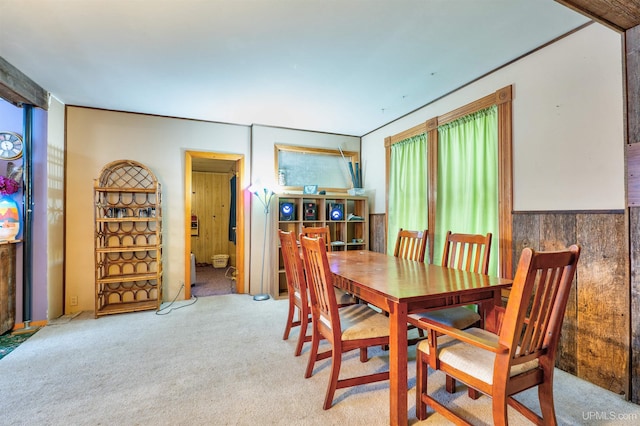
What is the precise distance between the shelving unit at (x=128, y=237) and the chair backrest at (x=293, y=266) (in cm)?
188

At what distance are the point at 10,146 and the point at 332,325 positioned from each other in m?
3.57

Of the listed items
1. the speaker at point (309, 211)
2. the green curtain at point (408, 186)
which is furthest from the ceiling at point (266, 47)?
the speaker at point (309, 211)

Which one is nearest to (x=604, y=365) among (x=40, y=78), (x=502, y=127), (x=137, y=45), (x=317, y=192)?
(x=502, y=127)

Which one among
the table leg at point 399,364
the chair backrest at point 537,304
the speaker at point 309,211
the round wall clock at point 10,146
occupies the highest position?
the round wall clock at point 10,146

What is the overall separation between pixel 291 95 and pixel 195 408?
288 centimetres

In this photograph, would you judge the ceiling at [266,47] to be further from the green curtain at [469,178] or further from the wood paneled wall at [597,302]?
the wood paneled wall at [597,302]

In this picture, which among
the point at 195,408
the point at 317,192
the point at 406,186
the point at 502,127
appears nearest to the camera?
the point at 195,408

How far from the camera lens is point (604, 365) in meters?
1.89

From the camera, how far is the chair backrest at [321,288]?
1.68 m

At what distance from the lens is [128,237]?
3.67 m

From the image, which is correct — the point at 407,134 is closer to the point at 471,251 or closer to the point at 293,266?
the point at 471,251

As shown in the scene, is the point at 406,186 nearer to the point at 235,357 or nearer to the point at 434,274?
the point at 434,274

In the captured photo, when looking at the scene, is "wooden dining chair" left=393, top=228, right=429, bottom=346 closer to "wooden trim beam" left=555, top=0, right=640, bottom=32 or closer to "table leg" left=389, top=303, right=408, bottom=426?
"table leg" left=389, top=303, right=408, bottom=426

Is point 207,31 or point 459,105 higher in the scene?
point 207,31
